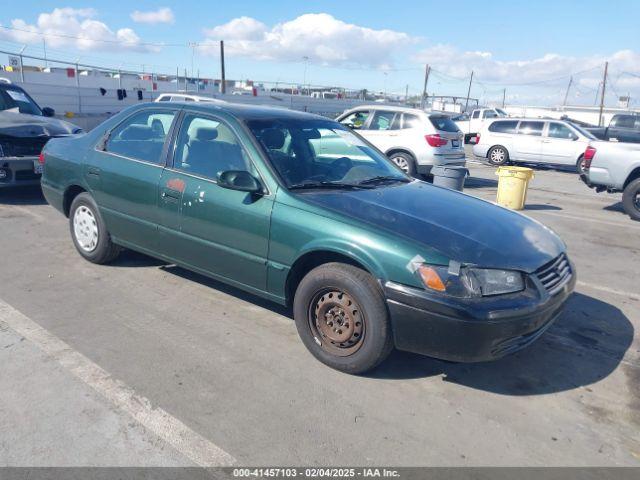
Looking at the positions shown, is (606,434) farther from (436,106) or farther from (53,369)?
(436,106)

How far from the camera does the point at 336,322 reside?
11.6 ft

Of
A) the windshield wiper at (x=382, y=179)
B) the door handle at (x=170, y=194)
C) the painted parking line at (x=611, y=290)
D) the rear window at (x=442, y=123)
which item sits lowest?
the painted parking line at (x=611, y=290)

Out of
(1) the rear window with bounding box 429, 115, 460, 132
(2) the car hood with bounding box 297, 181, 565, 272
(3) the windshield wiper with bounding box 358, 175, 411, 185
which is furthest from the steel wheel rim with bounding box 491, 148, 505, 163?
(2) the car hood with bounding box 297, 181, 565, 272

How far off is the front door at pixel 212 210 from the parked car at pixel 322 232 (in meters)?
0.01

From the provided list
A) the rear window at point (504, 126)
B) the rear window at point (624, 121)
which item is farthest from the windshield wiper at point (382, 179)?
the rear window at point (624, 121)

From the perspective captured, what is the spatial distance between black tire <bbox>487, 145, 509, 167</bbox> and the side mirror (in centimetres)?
1517

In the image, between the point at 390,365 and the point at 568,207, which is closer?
the point at 390,365

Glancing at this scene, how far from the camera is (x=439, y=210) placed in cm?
392

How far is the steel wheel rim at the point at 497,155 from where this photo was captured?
1748 centimetres

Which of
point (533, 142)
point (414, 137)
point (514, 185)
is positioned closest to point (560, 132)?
point (533, 142)

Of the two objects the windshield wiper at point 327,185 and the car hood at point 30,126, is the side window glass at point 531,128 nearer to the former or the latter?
the car hood at point 30,126

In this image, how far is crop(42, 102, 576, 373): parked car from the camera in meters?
3.19

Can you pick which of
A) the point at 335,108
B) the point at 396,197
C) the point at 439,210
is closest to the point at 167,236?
the point at 396,197

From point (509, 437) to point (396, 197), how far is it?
185 centimetres
